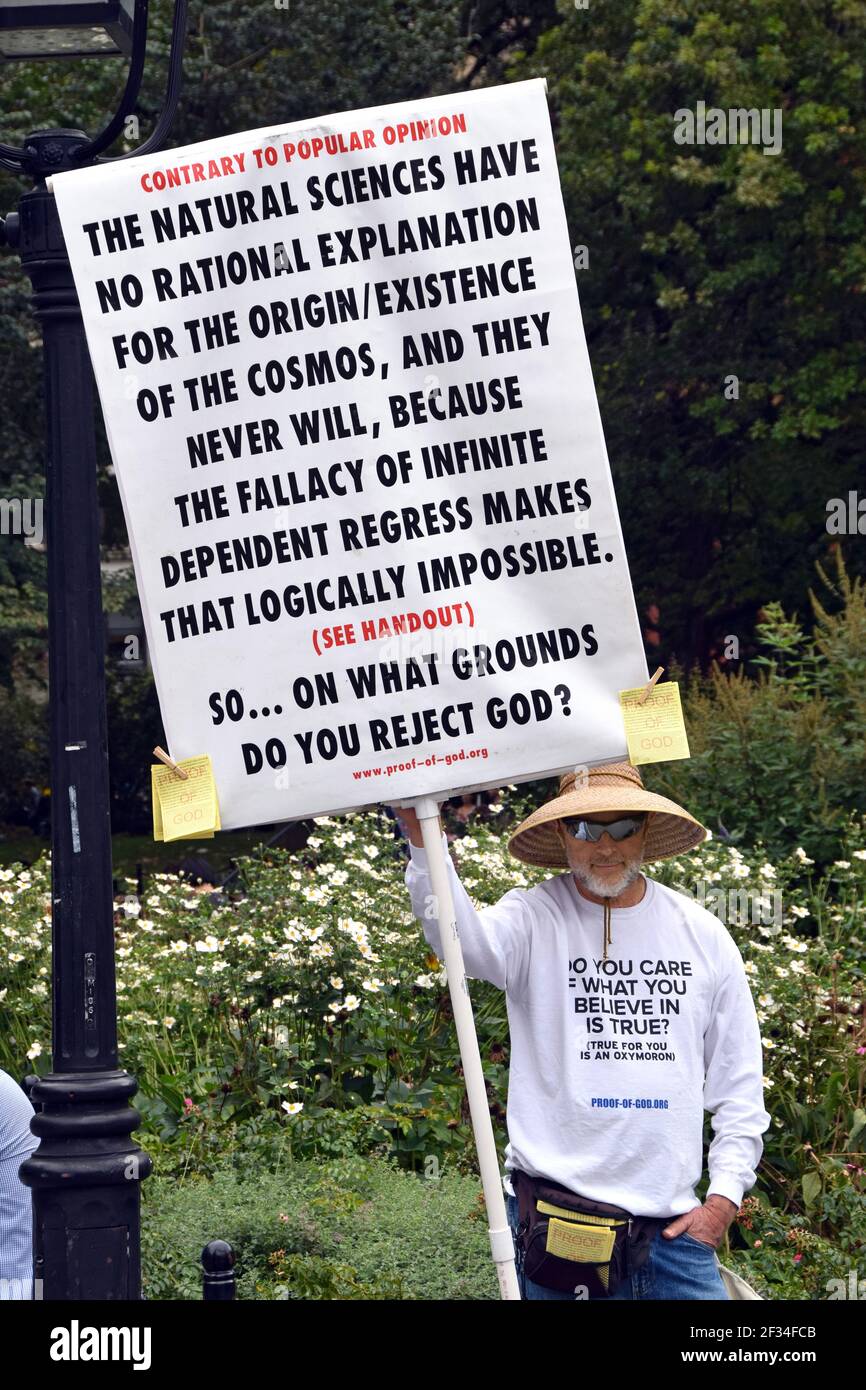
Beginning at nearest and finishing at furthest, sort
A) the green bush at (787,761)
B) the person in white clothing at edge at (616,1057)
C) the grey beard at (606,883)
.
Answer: the person in white clothing at edge at (616,1057), the grey beard at (606,883), the green bush at (787,761)

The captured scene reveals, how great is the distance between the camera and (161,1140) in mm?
6668

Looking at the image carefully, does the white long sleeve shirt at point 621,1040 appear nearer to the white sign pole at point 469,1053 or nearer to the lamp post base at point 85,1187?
the white sign pole at point 469,1053

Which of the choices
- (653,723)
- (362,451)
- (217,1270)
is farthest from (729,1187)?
(362,451)

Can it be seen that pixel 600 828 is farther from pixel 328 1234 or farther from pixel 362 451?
pixel 328 1234

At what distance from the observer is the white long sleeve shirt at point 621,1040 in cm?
388

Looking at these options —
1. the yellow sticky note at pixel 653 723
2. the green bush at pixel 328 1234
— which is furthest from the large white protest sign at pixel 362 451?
the green bush at pixel 328 1234

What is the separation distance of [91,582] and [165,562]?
0.49 metres

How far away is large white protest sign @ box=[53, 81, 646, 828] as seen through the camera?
382 centimetres

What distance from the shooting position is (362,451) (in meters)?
3.86

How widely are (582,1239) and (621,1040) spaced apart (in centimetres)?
41

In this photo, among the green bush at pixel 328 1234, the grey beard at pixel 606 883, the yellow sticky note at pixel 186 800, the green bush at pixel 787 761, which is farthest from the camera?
the green bush at pixel 787 761

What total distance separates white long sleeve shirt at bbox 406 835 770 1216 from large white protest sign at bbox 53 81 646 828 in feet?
1.26

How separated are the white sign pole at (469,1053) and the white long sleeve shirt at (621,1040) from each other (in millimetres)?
100

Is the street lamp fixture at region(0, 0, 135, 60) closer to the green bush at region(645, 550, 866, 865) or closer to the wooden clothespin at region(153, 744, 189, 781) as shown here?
the wooden clothespin at region(153, 744, 189, 781)
